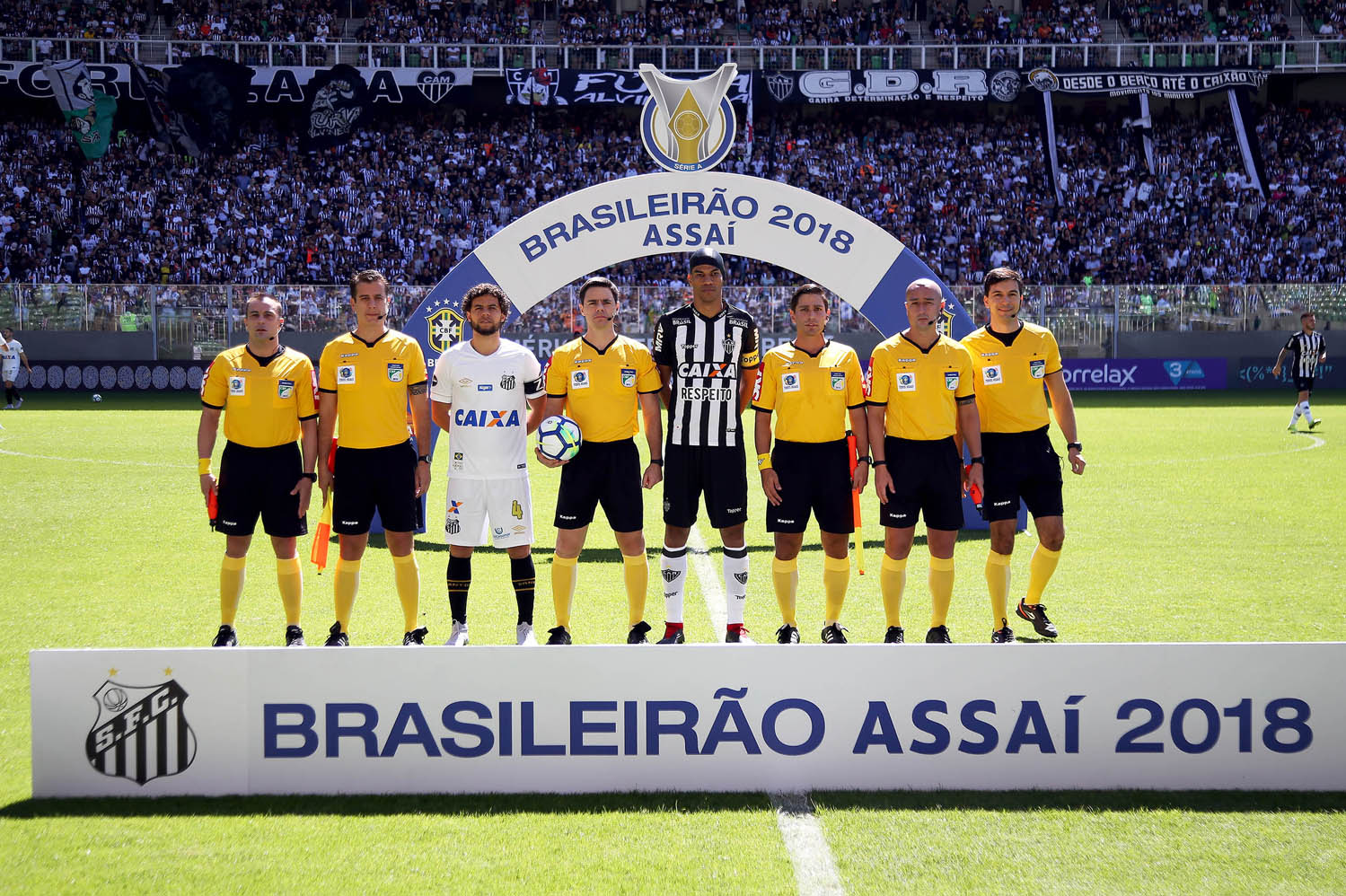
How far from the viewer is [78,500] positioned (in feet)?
38.2

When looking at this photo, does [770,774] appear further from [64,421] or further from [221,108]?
[221,108]

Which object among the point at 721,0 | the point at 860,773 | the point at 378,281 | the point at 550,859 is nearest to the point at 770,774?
the point at 860,773

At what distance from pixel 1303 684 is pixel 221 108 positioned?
35.6 meters

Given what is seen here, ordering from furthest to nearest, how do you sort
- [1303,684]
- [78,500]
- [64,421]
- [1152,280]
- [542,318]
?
1. [1152,280]
2. [542,318]
3. [64,421]
4. [78,500]
5. [1303,684]

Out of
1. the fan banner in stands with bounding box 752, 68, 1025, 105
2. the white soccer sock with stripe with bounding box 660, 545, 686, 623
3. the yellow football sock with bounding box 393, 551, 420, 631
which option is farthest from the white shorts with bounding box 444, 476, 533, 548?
the fan banner in stands with bounding box 752, 68, 1025, 105

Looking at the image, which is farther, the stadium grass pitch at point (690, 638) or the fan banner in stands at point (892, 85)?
the fan banner in stands at point (892, 85)

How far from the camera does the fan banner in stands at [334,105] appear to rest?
114ft

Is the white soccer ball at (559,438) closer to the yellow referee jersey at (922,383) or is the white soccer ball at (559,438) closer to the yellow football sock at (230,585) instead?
the yellow referee jersey at (922,383)

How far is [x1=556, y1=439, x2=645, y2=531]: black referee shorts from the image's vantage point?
19.7 feet

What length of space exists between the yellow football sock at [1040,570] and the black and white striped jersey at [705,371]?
1837mm

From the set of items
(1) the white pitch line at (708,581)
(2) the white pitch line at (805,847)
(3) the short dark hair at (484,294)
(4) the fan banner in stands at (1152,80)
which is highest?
(4) the fan banner in stands at (1152,80)

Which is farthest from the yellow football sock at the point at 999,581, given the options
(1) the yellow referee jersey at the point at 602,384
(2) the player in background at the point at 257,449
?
(2) the player in background at the point at 257,449

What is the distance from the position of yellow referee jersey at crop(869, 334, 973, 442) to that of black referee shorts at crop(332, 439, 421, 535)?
2.44 metres

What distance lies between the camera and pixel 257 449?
6.02 m
